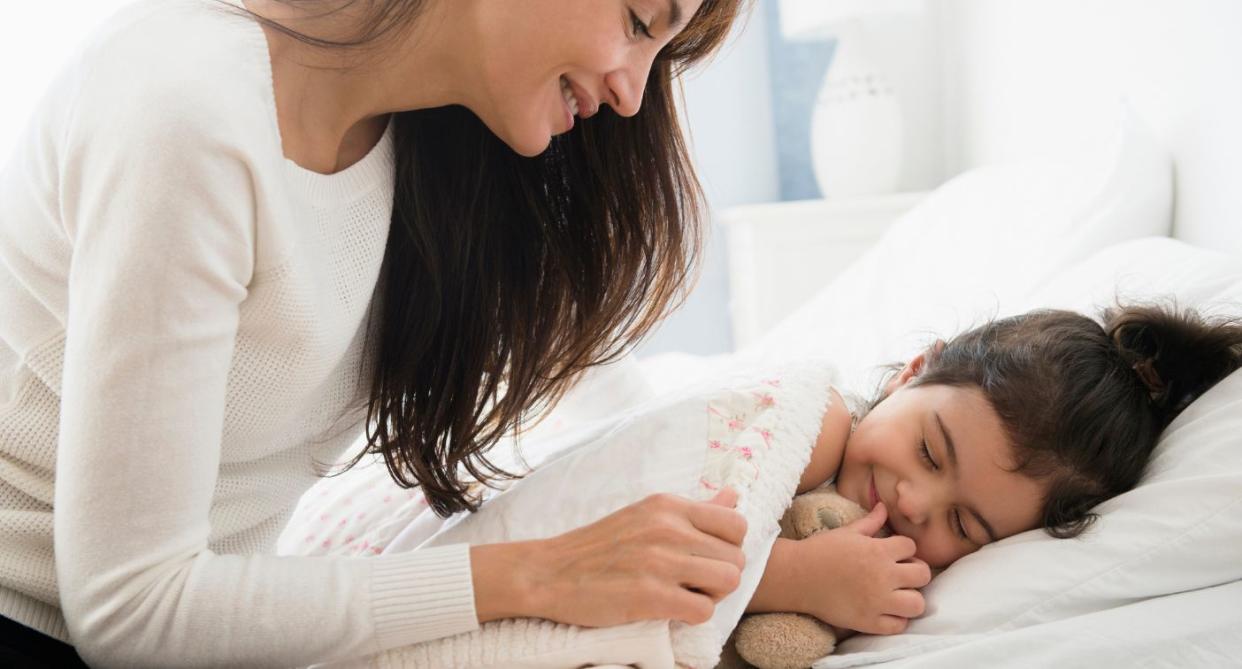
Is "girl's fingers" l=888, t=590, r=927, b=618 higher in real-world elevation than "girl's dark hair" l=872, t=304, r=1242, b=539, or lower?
lower

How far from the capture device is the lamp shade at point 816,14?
113 inches

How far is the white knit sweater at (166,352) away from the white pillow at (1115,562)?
0.42 metres

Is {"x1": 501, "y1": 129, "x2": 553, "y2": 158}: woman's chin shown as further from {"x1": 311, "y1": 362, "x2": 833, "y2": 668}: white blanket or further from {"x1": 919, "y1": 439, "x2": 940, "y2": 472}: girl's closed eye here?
{"x1": 919, "y1": 439, "x2": 940, "y2": 472}: girl's closed eye

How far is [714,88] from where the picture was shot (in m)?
3.47

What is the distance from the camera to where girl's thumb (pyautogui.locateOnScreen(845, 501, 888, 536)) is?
1070 millimetres

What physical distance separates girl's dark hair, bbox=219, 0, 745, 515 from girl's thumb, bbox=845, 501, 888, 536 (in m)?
0.33

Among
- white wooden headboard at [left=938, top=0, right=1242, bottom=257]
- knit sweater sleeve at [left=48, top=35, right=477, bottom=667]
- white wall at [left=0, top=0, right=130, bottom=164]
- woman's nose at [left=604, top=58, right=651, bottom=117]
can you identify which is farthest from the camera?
white wall at [left=0, top=0, right=130, bottom=164]

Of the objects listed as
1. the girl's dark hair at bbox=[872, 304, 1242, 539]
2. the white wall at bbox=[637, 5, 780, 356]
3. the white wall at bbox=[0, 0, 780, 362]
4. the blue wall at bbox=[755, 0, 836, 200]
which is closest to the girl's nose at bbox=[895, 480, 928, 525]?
the girl's dark hair at bbox=[872, 304, 1242, 539]

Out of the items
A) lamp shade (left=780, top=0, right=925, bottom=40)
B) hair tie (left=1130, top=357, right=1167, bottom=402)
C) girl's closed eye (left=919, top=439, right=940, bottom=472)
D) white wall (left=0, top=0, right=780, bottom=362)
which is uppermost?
lamp shade (left=780, top=0, right=925, bottom=40)

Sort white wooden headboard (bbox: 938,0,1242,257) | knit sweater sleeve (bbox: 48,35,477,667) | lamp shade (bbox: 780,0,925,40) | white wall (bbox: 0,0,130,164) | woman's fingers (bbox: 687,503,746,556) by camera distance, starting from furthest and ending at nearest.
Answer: lamp shade (bbox: 780,0,925,40) → white wall (bbox: 0,0,130,164) → white wooden headboard (bbox: 938,0,1242,257) → woman's fingers (bbox: 687,503,746,556) → knit sweater sleeve (bbox: 48,35,477,667)

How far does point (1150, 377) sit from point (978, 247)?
29.6 inches

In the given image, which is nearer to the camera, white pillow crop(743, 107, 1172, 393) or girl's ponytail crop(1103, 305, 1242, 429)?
girl's ponytail crop(1103, 305, 1242, 429)

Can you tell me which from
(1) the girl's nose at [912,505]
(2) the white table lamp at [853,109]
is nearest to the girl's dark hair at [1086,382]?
(1) the girl's nose at [912,505]

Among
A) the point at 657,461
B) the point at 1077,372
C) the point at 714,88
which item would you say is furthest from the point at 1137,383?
the point at 714,88
